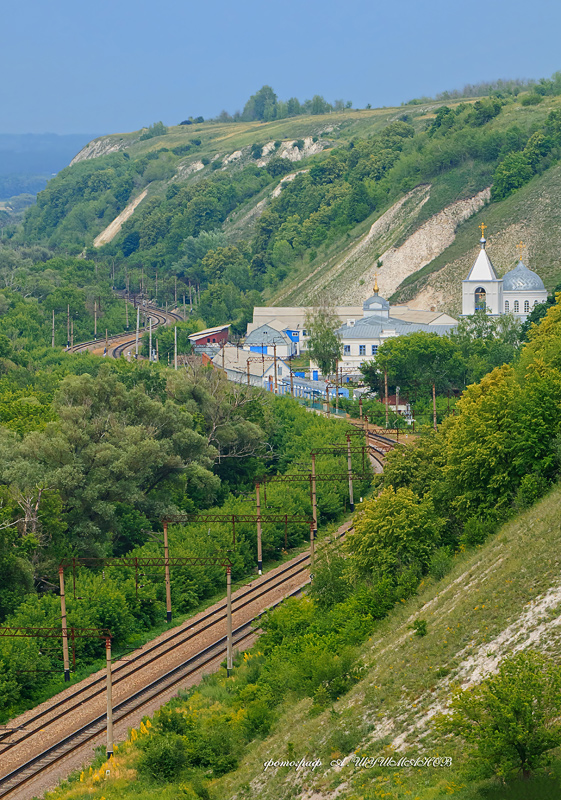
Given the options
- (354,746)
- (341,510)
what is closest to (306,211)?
(341,510)

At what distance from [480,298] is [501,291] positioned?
198 centimetres

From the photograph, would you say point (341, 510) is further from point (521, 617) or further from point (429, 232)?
point (429, 232)

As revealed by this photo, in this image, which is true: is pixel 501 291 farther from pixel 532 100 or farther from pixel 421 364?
pixel 532 100

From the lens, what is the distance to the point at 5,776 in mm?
38531

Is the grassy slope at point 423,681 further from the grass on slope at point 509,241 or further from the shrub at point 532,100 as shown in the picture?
the shrub at point 532,100

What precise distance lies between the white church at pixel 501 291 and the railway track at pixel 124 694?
56.7 m

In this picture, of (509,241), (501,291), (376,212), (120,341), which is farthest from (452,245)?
(120,341)

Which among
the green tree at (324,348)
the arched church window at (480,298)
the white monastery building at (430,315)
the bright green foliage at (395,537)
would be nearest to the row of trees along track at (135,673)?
the bright green foliage at (395,537)

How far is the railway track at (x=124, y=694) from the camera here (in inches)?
1561

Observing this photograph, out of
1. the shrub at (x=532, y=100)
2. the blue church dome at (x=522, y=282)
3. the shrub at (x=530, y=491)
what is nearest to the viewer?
the shrub at (x=530, y=491)

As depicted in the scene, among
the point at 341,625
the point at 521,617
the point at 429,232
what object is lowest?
the point at 341,625

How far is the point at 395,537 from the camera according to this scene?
47406mm

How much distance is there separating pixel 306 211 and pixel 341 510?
359 ft

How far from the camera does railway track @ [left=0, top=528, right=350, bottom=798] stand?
3966cm
